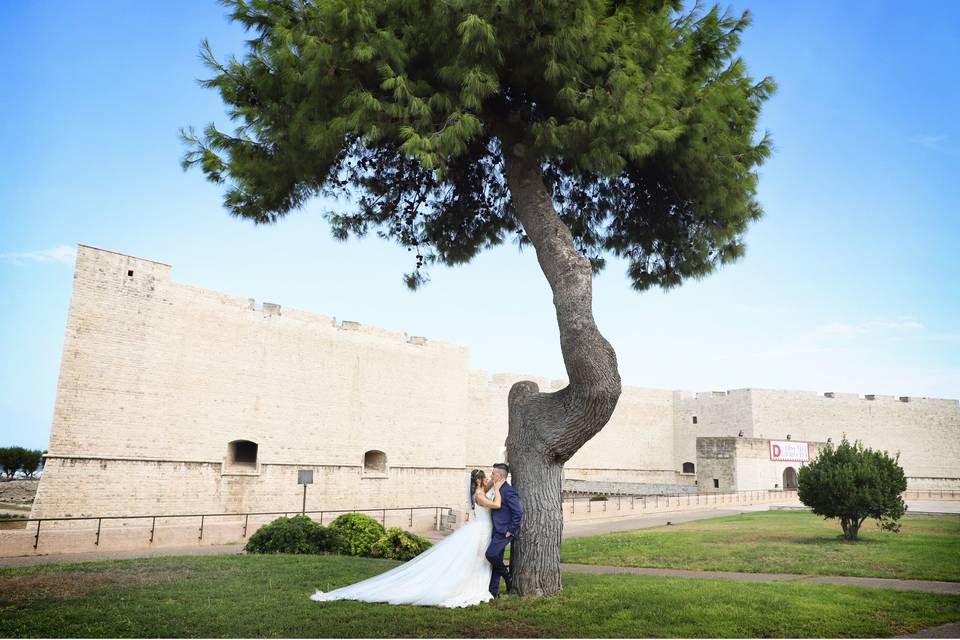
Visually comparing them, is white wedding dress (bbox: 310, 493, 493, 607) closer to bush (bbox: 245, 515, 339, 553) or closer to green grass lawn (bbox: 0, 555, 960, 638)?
green grass lawn (bbox: 0, 555, 960, 638)

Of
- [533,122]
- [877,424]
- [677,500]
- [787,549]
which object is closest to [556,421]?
[533,122]

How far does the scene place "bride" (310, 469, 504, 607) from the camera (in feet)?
19.2

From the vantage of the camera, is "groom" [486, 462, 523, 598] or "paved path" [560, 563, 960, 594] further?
"paved path" [560, 563, 960, 594]

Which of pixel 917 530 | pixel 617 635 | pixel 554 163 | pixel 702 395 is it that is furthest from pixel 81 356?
pixel 702 395

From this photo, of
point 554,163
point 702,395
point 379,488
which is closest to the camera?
point 554,163

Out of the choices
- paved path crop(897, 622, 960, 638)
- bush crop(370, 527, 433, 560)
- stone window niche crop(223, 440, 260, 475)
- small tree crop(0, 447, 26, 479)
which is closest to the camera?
paved path crop(897, 622, 960, 638)

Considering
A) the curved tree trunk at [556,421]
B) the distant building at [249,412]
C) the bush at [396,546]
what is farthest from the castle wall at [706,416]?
the curved tree trunk at [556,421]

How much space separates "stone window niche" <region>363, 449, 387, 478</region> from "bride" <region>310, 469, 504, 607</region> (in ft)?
64.5

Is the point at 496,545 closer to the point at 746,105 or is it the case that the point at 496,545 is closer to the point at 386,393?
the point at 746,105

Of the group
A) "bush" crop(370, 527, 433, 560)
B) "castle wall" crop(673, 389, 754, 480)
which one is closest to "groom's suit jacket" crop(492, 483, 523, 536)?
"bush" crop(370, 527, 433, 560)

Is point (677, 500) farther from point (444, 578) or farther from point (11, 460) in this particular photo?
point (11, 460)

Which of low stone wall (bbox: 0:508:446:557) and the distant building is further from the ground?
the distant building

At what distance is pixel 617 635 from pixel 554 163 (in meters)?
5.84

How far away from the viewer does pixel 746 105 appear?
8141 millimetres
